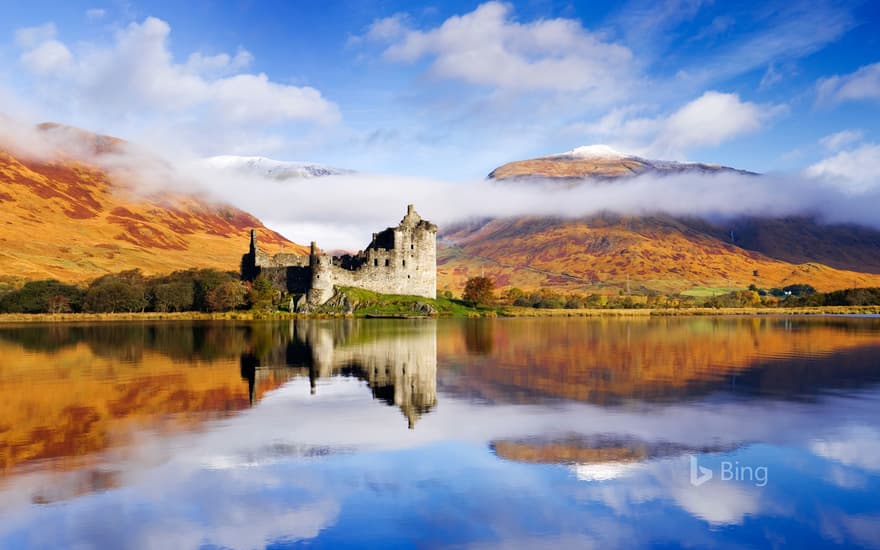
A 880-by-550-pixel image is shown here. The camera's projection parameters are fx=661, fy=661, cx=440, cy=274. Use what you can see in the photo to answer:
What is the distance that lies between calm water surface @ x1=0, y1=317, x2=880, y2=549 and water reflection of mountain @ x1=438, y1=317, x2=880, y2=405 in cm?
21

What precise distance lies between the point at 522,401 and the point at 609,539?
363 inches

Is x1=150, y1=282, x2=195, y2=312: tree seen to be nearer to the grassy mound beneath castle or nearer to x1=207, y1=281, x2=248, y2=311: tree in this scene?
x1=207, y1=281, x2=248, y2=311: tree

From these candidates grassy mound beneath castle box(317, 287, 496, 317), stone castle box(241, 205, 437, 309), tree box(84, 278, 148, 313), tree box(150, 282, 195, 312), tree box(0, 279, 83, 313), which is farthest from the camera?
tree box(150, 282, 195, 312)

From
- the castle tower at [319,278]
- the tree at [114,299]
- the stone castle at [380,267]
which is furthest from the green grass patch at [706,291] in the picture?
the tree at [114,299]

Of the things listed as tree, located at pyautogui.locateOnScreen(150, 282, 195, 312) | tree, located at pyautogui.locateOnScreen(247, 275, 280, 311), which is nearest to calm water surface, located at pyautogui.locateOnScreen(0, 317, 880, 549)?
tree, located at pyautogui.locateOnScreen(247, 275, 280, 311)

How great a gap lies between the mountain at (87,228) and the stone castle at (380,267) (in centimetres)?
4816

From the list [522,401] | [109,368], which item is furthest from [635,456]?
[109,368]

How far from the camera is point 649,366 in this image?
25.4 m

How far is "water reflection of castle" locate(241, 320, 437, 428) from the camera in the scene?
18.8 metres

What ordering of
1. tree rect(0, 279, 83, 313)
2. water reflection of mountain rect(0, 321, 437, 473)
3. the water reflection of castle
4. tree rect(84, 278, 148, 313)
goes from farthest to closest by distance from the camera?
tree rect(84, 278, 148, 313)
tree rect(0, 279, 83, 313)
the water reflection of castle
water reflection of mountain rect(0, 321, 437, 473)

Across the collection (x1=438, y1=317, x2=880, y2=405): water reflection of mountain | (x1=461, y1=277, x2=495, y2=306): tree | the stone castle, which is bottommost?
(x1=438, y1=317, x2=880, y2=405): water reflection of mountain

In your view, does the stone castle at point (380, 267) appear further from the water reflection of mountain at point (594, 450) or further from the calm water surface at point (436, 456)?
the water reflection of mountain at point (594, 450)

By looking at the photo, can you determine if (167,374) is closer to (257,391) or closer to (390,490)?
(257,391)

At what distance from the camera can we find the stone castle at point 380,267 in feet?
223
